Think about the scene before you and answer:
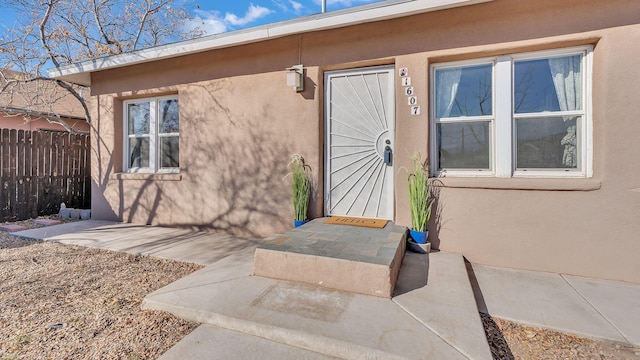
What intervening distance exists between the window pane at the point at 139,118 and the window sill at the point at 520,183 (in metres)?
Answer: 5.56

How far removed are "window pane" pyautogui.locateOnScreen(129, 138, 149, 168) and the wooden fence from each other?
2113 millimetres

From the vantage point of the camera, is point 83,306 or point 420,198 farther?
point 420,198

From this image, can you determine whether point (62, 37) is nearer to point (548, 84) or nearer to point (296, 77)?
point (296, 77)

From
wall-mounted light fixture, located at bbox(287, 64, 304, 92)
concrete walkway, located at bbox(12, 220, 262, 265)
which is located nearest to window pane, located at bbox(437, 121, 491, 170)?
wall-mounted light fixture, located at bbox(287, 64, 304, 92)

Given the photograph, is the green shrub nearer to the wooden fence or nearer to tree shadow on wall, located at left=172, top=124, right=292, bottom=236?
tree shadow on wall, located at left=172, top=124, right=292, bottom=236

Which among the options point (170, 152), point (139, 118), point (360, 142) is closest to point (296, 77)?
point (360, 142)

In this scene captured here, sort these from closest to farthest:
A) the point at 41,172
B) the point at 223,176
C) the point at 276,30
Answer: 1. the point at 276,30
2. the point at 223,176
3. the point at 41,172

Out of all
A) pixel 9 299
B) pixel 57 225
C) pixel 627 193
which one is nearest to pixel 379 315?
pixel 627 193

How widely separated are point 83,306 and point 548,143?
204 inches

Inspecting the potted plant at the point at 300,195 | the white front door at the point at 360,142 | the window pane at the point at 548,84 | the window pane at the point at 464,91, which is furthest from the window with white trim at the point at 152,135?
the window pane at the point at 548,84

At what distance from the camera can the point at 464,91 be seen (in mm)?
3779

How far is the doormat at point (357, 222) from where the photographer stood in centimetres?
383

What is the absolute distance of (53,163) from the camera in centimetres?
656

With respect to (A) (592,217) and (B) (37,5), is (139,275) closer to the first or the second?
(A) (592,217)
